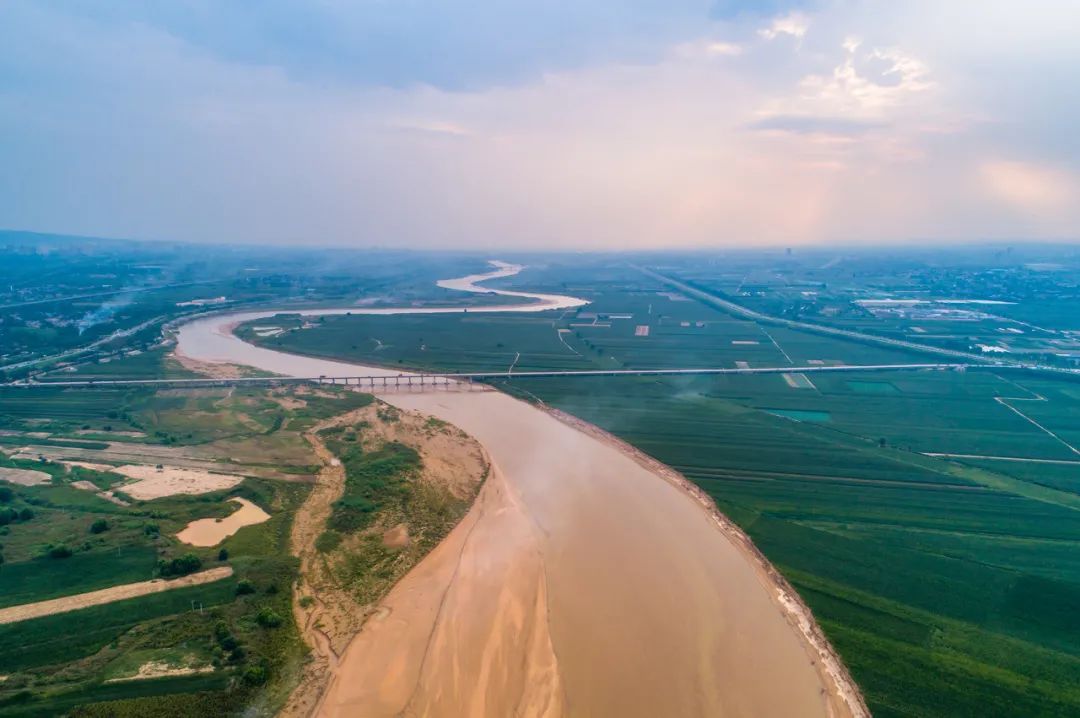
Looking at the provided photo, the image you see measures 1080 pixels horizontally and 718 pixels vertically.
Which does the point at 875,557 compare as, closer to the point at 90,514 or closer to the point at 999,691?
the point at 999,691

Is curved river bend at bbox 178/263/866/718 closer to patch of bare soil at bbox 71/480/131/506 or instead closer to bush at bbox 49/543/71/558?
bush at bbox 49/543/71/558

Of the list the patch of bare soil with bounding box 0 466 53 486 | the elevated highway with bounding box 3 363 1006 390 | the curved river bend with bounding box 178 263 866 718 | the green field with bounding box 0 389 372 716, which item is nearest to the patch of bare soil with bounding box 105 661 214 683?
the green field with bounding box 0 389 372 716

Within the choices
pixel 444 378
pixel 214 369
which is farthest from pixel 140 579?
pixel 214 369

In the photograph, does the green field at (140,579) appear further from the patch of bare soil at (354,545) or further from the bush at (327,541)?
the bush at (327,541)

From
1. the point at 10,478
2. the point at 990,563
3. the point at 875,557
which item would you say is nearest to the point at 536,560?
the point at 875,557

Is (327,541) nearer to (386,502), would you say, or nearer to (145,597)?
(386,502)
